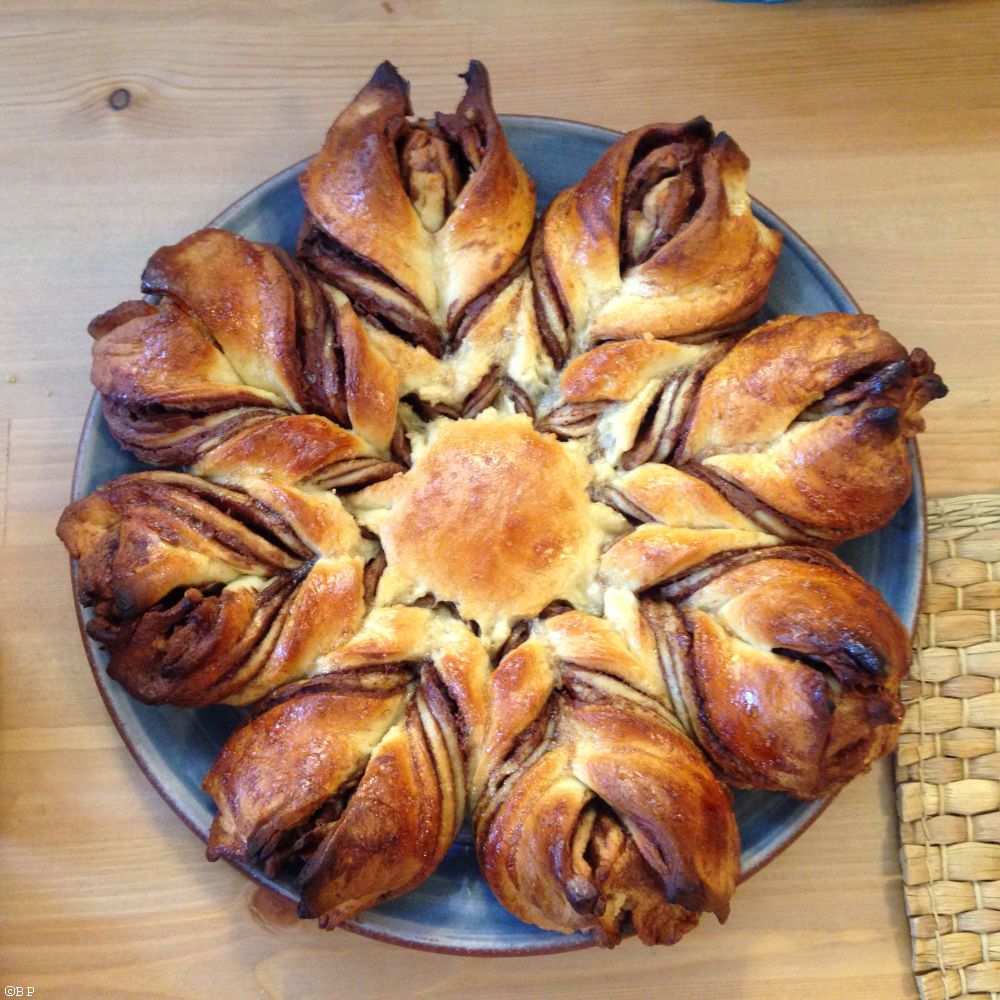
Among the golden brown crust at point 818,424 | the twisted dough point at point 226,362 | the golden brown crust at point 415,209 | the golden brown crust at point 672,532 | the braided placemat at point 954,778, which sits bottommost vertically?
the braided placemat at point 954,778

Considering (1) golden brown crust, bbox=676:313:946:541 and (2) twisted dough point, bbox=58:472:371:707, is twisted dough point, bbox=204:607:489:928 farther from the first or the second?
(1) golden brown crust, bbox=676:313:946:541

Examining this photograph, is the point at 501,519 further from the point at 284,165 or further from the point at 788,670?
the point at 284,165

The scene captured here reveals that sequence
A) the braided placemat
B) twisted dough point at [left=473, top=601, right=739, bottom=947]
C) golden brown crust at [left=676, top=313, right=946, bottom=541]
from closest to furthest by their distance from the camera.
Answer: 1. twisted dough point at [left=473, top=601, right=739, bottom=947]
2. golden brown crust at [left=676, top=313, right=946, bottom=541]
3. the braided placemat

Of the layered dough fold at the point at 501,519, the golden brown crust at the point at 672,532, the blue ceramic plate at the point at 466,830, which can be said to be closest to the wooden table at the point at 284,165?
the blue ceramic plate at the point at 466,830

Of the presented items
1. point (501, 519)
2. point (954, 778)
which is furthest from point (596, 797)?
point (954, 778)

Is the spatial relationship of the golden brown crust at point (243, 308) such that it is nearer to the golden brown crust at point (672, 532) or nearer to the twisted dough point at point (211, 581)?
the twisted dough point at point (211, 581)

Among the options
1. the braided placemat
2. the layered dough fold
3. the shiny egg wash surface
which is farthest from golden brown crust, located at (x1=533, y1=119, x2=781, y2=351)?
the braided placemat
